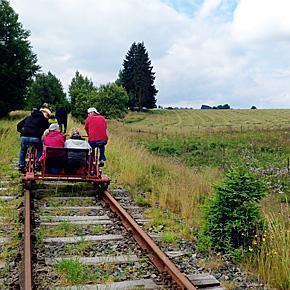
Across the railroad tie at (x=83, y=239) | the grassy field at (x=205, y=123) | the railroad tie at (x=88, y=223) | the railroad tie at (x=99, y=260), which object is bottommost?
the railroad tie at (x=99, y=260)

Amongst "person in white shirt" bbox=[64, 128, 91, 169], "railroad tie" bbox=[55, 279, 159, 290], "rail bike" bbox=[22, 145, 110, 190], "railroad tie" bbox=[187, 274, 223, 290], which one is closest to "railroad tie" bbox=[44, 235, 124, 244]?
"railroad tie" bbox=[55, 279, 159, 290]

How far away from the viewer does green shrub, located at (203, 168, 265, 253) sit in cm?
604

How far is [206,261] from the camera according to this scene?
565 cm

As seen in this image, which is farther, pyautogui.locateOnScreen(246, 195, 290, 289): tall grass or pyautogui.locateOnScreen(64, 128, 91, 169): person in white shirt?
pyautogui.locateOnScreen(64, 128, 91, 169): person in white shirt

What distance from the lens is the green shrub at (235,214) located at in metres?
6.04

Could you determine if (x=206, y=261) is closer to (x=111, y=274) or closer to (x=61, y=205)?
(x=111, y=274)

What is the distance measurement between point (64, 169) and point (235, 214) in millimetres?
4730

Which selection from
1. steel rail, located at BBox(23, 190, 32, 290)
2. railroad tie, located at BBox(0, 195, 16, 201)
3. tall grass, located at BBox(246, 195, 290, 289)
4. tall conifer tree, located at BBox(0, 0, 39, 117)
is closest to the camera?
steel rail, located at BBox(23, 190, 32, 290)

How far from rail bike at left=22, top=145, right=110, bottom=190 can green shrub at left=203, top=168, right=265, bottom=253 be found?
3735mm

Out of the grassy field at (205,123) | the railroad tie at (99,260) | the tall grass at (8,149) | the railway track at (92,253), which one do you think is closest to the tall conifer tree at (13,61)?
the grassy field at (205,123)

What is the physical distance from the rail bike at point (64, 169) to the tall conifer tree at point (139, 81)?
79000 millimetres

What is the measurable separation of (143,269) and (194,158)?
56.6 ft

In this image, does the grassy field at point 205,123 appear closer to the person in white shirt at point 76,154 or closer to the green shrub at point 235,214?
the person in white shirt at point 76,154

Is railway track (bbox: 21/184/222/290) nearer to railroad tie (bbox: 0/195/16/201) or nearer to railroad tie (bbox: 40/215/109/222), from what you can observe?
railroad tie (bbox: 40/215/109/222)
